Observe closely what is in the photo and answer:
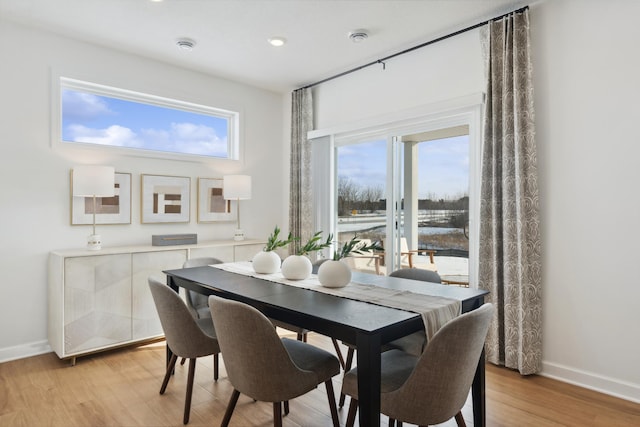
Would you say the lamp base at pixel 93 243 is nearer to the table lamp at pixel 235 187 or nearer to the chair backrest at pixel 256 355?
the table lamp at pixel 235 187

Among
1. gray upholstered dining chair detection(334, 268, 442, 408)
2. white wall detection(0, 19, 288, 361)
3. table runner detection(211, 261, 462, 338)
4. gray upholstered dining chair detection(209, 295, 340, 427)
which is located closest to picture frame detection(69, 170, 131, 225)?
white wall detection(0, 19, 288, 361)

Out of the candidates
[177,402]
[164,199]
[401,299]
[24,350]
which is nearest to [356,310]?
[401,299]

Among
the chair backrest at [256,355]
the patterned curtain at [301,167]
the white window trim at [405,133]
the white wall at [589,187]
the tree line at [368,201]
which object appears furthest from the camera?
the patterned curtain at [301,167]

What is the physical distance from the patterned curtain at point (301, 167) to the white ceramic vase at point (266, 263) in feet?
6.49

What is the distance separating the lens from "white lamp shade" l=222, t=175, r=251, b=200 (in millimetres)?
4234

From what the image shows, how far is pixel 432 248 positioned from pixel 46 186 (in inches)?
134

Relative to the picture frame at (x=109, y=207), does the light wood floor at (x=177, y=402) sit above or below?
below

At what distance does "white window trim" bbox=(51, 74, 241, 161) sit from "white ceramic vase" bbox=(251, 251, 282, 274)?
1970 millimetres

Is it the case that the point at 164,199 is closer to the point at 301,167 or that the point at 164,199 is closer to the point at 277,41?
the point at 301,167

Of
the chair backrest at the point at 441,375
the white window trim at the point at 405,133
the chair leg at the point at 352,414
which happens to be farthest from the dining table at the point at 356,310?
the white window trim at the point at 405,133

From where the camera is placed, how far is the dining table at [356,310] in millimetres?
1494

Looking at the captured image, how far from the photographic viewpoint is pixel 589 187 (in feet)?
8.87

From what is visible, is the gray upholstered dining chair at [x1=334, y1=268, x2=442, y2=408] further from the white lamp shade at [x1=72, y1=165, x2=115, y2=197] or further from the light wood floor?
the white lamp shade at [x1=72, y1=165, x2=115, y2=197]

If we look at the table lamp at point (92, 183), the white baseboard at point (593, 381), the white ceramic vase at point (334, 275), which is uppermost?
the table lamp at point (92, 183)
